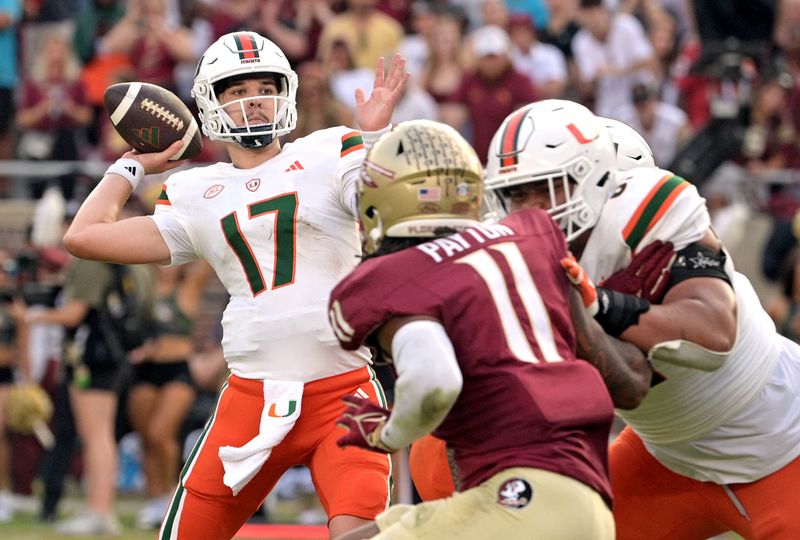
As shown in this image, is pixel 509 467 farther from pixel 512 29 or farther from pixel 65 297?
pixel 512 29

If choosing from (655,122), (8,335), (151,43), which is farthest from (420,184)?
(151,43)

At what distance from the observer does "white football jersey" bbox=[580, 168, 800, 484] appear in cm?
425

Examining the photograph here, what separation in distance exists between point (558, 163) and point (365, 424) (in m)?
0.92

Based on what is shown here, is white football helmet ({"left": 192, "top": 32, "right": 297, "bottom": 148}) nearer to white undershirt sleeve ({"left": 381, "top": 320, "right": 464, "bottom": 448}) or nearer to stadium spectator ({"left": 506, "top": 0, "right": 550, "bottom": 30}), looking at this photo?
white undershirt sleeve ({"left": 381, "top": 320, "right": 464, "bottom": 448})

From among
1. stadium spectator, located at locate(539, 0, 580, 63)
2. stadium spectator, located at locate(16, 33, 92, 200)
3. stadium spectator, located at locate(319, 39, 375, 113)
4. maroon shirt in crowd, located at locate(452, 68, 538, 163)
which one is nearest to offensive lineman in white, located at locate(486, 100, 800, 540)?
maroon shirt in crowd, located at locate(452, 68, 538, 163)

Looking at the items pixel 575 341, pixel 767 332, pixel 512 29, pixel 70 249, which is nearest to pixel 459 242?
pixel 575 341

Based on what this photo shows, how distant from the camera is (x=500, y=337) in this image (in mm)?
3631

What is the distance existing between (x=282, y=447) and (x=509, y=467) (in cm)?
139

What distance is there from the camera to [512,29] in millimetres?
12039

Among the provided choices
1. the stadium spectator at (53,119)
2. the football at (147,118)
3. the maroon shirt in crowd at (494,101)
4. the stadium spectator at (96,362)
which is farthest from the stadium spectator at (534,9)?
the football at (147,118)

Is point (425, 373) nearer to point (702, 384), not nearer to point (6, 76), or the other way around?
point (702, 384)

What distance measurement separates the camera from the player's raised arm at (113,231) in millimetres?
4965

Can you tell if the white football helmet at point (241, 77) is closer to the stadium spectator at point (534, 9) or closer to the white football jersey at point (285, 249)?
the white football jersey at point (285, 249)

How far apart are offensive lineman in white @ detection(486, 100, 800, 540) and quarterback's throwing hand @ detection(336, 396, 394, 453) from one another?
26.2 inches
